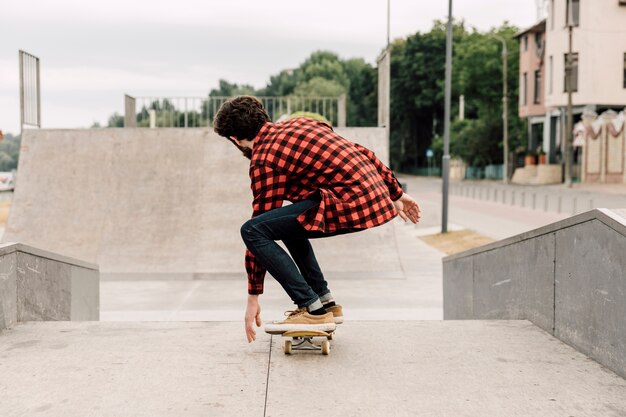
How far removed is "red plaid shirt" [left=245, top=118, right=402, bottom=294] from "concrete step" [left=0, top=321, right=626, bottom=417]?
578 mm

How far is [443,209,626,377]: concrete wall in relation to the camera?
13.1ft

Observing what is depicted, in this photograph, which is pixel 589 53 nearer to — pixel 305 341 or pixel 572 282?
pixel 572 282

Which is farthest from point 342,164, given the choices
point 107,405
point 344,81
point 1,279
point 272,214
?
point 344,81

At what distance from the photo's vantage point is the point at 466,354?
428 cm

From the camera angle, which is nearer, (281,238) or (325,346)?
(281,238)

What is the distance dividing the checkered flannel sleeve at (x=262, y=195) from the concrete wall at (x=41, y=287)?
180cm

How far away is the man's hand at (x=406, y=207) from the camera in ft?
14.8

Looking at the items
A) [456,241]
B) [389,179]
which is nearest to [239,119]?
[389,179]

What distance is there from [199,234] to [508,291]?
8.02 meters

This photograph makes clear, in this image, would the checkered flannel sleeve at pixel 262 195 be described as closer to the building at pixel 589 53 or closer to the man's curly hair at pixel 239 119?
Answer: the man's curly hair at pixel 239 119

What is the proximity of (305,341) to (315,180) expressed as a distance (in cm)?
93

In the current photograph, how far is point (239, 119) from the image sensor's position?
4148 millimetres

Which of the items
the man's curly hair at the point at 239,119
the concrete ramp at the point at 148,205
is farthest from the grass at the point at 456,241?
the man's curly hair at the point at 239,119

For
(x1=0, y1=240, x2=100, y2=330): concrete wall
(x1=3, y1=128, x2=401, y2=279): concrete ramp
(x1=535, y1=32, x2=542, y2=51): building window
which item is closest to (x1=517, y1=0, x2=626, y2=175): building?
(x1=535, y1=32, x2=542, y2=51): building window
